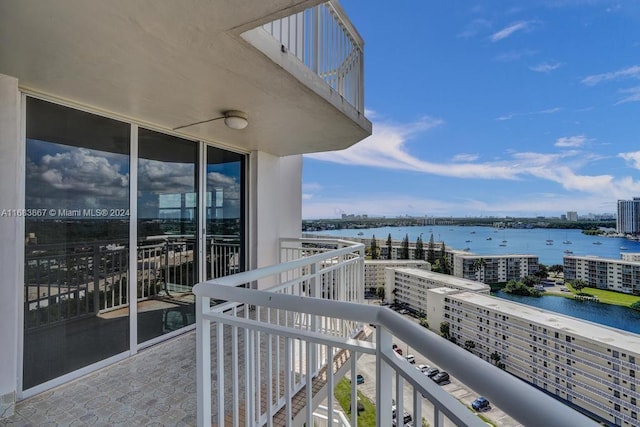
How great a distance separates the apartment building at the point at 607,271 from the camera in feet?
15.9

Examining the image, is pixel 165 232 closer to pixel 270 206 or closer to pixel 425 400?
pixel 270 206

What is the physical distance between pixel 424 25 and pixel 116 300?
44.2 feet

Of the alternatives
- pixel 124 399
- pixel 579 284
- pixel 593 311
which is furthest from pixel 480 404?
pixel 579 284

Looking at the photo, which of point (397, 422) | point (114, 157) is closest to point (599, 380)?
point (397, 422)

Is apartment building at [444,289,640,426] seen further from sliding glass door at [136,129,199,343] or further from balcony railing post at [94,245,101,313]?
balcony railing post at [94,245,101,313]

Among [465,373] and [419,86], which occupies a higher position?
[419,86]

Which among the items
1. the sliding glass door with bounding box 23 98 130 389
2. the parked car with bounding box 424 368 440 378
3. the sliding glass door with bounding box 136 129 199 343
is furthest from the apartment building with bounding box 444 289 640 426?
the sliding glass door with bounding box 23 98 130 389

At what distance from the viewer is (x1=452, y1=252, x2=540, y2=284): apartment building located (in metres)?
6.27

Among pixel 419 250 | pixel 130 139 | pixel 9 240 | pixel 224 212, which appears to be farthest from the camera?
pixel 419 250

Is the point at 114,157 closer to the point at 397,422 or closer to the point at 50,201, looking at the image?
the point at 50,201

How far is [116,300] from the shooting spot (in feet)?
9.67

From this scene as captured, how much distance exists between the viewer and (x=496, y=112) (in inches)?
558

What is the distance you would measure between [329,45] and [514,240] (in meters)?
6.74

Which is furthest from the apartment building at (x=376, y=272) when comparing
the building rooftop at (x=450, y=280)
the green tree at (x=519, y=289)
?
the green tree at (x=519, y=289)
